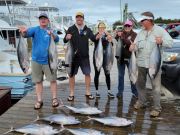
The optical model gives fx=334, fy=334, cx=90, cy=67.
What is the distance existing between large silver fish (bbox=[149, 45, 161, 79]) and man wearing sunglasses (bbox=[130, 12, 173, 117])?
12cm

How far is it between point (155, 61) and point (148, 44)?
1.28 ft

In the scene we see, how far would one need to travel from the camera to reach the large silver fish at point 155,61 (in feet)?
17.9

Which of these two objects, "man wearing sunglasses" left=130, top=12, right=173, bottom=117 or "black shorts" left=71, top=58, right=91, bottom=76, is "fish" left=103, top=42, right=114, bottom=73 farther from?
"man wearing sunglasses" left=130, top=12, right=173, bottom=117

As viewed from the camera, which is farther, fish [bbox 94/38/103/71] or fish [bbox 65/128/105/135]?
fish [bbox 94/38/103/71]

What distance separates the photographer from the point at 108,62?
21.6 ft

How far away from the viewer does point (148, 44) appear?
225 inches

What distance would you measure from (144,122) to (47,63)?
2051 millimetres

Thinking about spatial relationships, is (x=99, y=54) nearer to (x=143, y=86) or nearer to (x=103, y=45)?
(x=103, y=45)

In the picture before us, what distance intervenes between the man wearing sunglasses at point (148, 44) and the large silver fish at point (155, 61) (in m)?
0.12

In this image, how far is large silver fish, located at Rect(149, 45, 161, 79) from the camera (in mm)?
5453

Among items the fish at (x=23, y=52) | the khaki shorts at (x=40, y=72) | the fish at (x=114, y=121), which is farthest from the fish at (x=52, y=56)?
the fish at (x=114, y=121)

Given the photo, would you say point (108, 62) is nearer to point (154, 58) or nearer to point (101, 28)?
point (101, 28)

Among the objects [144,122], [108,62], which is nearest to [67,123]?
[144,122]

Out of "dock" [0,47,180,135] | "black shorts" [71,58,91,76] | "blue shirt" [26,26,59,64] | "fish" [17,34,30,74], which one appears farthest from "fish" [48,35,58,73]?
"dock" [0,47,180,135]
